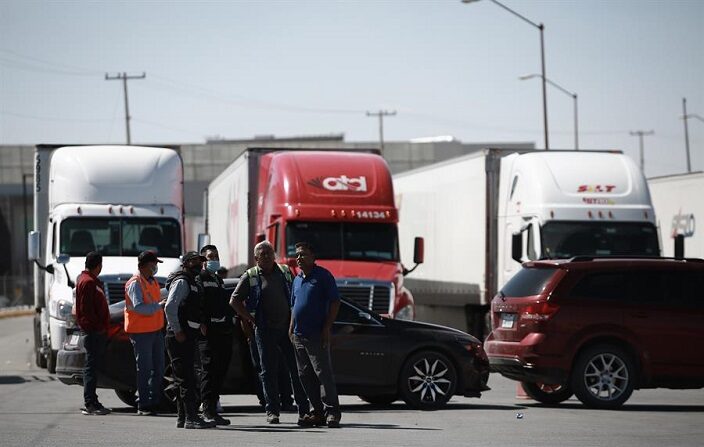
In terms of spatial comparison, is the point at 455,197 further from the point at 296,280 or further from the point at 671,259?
the point at 296,280

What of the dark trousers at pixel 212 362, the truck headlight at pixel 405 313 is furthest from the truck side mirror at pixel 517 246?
the dark trousers at pixel 212 362

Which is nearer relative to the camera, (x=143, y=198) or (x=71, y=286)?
(x=71, y=286)

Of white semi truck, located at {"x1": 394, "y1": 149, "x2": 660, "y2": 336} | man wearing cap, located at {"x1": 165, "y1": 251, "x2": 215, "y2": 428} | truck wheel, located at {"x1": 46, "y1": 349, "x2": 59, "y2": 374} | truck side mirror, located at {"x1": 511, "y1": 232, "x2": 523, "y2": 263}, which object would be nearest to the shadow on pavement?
man wearing cap, located at {"x1": 165, "y1": 251, "x2": 215, "y2": 428}

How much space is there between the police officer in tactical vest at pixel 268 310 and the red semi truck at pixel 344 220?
9.15 metres

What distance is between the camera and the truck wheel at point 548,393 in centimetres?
1898

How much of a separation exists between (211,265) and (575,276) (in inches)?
182

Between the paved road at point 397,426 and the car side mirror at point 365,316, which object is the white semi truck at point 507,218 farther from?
the car side mirror at point 365,316

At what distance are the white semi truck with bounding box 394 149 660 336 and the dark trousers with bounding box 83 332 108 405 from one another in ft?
34.7

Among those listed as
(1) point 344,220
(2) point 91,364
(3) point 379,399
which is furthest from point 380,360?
(1) point 344,220

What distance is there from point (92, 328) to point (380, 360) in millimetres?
3380

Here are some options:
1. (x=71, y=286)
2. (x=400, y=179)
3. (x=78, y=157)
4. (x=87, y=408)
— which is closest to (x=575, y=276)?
(x=87, y=408)

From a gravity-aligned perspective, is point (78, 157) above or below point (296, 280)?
above

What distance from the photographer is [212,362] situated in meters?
15.0

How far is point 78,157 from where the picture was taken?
2673 centimetres
